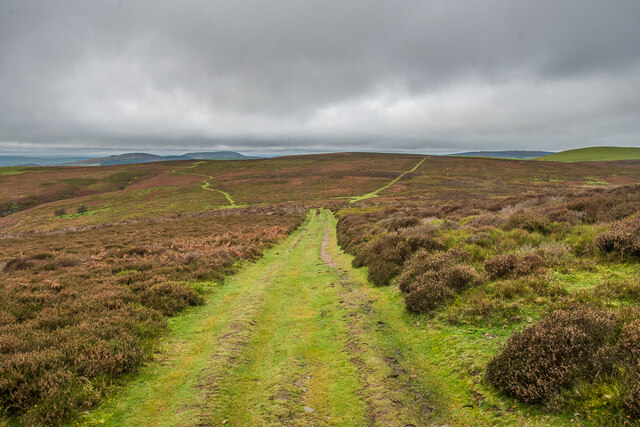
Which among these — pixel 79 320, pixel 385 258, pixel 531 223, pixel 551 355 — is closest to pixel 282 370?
pixel 551 355

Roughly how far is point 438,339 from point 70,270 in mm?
16326

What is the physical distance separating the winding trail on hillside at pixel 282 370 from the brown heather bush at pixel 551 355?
4.26 ft

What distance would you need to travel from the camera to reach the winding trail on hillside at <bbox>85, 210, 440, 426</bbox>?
508cm

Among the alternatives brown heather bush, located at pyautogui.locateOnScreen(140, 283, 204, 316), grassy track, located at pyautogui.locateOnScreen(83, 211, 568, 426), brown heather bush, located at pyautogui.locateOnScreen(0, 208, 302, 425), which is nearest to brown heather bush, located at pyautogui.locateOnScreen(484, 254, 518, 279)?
grassy track, located at pyautogui.locateOnScreen(83, 211, 568, 426)

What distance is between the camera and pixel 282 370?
21.0ft

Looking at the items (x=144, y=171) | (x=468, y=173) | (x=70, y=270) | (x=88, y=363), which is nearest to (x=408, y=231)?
(x=88, y=363)

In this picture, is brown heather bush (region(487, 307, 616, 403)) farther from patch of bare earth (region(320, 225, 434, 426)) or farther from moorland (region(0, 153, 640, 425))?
patch of bare earth (region(320, 225, 434, 426))

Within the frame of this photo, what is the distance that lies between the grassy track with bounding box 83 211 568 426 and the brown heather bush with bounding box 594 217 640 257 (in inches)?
236

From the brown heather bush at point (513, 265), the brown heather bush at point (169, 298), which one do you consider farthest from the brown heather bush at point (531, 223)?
the brown heather bush at point (169, 298)

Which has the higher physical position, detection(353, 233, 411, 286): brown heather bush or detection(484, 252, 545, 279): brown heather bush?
detection(484, 252, 545, 279): brown heather bush

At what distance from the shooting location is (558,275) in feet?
26.1

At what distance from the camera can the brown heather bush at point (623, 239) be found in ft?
26.1

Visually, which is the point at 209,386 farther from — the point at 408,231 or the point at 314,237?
the point at 314,237

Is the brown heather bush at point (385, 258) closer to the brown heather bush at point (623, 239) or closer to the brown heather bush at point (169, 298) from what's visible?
the brown heather bush at point (623, 239)
